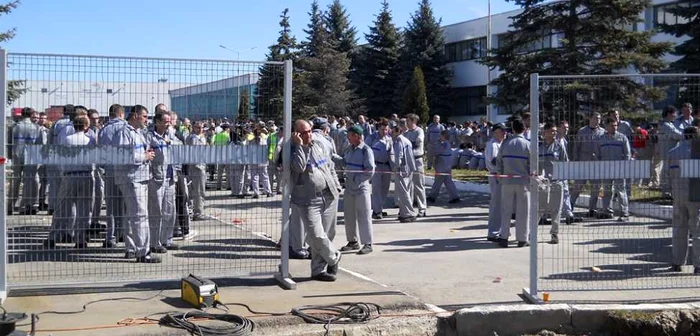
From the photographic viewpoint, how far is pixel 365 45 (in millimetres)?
56562

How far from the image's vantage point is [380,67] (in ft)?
183

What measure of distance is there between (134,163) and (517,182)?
19.5ft

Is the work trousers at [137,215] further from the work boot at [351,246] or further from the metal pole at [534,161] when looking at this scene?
the metal pole at [534,161]

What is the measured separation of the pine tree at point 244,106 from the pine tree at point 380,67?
45.6 m

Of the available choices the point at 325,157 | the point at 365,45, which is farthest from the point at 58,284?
the point at 365,45

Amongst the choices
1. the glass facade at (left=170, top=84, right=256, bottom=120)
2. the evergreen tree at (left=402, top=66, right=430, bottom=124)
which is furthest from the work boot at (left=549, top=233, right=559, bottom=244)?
the evergreen tree at (left=402, top=66, right=430, bottom=124)

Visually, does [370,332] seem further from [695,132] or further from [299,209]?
[695,132]

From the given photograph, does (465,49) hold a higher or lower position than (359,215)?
higher

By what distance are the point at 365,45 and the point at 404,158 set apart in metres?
41.8

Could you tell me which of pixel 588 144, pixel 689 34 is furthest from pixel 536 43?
pixel 588 144

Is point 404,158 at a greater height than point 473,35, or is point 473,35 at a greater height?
point 473,35

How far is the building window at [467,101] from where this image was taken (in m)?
Answer: 56.8

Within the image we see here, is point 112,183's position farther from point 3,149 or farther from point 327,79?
point 327,79

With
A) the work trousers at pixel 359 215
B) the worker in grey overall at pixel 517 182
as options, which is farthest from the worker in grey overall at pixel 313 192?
the worker in grey overall at pixel 517 182
